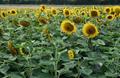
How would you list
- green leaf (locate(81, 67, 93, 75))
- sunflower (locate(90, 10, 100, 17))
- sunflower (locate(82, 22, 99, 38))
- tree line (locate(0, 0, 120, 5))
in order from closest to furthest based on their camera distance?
green leaf (locate(81, 67, 93, 75))
sunflower (locate(82, 22, 99, 38))
sunflower (locate(90, 10, 100, 17))
tree line (locate(0, 0, 120, 5))

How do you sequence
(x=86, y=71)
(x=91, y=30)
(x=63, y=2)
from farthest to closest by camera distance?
(x=63, y=2), (x=91, y=30), (x=86, y=71)

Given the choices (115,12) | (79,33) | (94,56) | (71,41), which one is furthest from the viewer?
(115,12)

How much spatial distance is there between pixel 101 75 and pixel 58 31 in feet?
3.42

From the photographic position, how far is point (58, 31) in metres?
3.13

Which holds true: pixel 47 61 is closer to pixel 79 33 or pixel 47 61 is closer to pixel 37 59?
pixel 37 59

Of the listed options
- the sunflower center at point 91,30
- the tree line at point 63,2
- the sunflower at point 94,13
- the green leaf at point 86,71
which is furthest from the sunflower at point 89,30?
the tree line at point 63,2

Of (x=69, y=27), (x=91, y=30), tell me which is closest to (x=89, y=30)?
(x=91, y=30)

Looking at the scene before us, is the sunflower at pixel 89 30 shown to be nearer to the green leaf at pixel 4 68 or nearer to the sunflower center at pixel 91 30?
the sunflower center at pixel 91 30

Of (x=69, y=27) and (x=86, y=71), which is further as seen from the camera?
(x=69, y=27)

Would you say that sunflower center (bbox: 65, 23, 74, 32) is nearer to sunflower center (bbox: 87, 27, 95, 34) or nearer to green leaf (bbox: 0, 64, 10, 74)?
sunflower center (bbox: 87, 27, 95, 34)

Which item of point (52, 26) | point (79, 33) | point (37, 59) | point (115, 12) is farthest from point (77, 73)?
point (115, 12)

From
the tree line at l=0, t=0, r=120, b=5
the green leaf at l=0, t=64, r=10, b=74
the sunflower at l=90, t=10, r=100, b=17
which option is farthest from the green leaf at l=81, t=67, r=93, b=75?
the tree line at l=0, t=0, r=120, b=5

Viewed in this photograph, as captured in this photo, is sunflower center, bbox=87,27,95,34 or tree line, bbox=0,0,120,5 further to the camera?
tree line, bbox=0,0,120,5

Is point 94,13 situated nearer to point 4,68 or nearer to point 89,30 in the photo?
point 89,30
